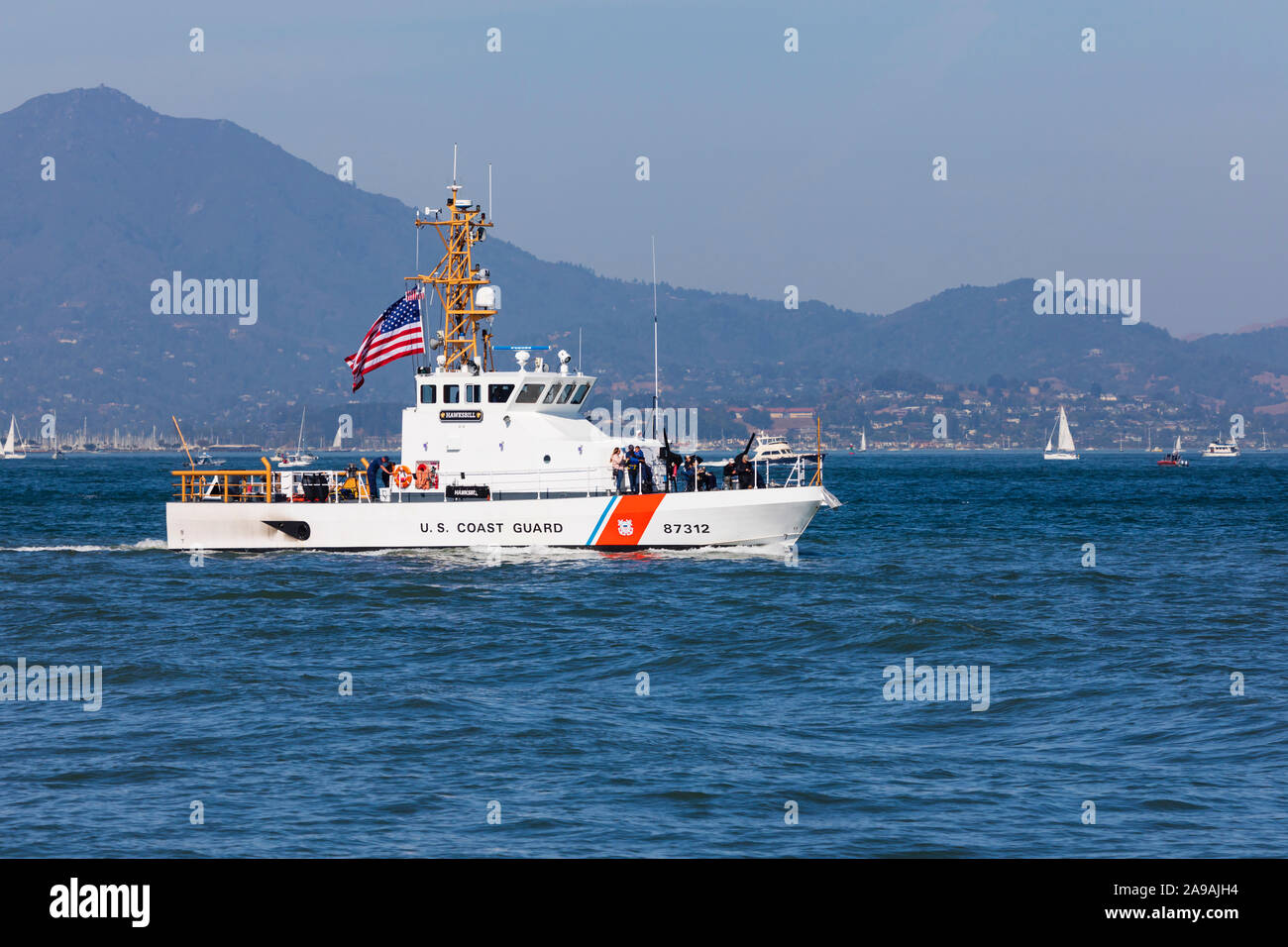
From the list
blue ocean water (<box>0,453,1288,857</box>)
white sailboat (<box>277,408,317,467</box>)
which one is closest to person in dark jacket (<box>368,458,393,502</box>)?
Result: white sailboat (<box>277,408,317,467</box>)

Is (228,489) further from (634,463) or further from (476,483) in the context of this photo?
(634,463)

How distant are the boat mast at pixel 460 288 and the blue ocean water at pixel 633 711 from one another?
5995mm

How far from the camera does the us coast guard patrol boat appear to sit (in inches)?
1299

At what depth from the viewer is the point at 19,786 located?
12.9 m

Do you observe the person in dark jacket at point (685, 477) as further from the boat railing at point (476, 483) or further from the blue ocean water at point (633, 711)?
the blue ocean water at point (633, 711)

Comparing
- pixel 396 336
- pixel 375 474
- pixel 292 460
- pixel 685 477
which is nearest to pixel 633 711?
pixel 685 477

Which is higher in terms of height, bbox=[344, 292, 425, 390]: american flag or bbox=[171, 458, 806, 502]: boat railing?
bbox=[344, 292, 425, 390]: american flag

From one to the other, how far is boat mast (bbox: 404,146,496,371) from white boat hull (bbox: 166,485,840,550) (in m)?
4.50

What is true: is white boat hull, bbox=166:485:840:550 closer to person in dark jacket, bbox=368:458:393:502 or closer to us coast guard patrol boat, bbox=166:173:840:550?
us coast guard patrol boat, bbox=166:173:840:550

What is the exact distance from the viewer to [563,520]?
108 feet

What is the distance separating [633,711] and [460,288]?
2218 cm

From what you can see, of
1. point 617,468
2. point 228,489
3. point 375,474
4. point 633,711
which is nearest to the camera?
point 633,711
